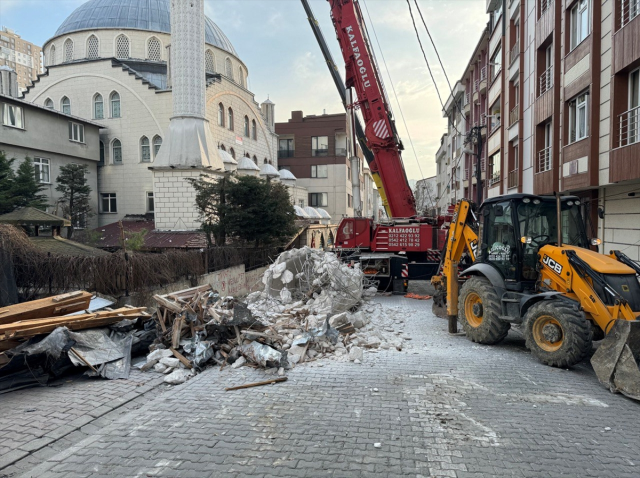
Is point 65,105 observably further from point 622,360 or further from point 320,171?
point 622,360

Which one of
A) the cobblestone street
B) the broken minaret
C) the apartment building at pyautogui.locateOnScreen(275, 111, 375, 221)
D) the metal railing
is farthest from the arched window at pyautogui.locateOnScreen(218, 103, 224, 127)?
the cobblestone street

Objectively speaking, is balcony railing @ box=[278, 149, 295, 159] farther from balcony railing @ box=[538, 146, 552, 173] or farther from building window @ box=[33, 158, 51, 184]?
balcony railing @ box=[538, 146, 552, 173]

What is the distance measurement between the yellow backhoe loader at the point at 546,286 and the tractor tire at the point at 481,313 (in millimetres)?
18

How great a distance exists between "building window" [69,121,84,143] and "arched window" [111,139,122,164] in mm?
2538

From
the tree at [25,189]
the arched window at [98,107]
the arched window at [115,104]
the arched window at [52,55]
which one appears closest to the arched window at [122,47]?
the arched window at [52,55]

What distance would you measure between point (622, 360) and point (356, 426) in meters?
3.55

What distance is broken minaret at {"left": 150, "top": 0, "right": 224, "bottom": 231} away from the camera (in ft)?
75.3

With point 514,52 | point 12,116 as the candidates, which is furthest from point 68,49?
point 514,52

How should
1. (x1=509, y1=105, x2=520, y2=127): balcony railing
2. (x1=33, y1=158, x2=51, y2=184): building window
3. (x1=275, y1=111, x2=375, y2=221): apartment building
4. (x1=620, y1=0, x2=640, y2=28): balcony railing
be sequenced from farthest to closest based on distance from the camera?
1. (x1=275, y1=111, x2=375, y2=221): apartment building
2. (x1=33, y1=158, x2=51, y2=184): building window
3. (x1=509, y1=105, x2=520, y2=127): balcony railing
4. (x1=620, y1=0, x2=640, y2=28): balcony railing

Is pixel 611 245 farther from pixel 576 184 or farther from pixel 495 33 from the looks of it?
pixel 495 33

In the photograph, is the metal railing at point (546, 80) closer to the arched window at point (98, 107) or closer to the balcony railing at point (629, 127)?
the balcony railing at point (629, 127)

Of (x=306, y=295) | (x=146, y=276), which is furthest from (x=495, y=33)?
(x=146, y=276)

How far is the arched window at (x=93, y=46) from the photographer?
3691 cm

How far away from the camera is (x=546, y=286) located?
7188 mm
